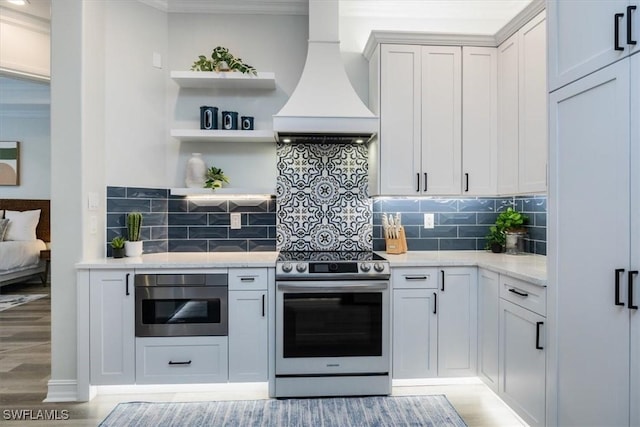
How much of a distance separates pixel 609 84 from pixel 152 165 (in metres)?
2.98

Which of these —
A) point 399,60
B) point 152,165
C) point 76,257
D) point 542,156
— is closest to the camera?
point 542,156

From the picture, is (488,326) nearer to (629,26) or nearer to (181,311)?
(629,26)

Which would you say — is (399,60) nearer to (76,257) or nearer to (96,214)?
(96,214)

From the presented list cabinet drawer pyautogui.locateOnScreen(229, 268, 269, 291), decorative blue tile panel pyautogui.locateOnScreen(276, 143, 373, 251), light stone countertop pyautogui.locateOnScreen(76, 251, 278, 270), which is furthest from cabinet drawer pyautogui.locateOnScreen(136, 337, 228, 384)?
decorative blue tile panel pyautogui.locateOnScreen(276, 143, 373, 251)

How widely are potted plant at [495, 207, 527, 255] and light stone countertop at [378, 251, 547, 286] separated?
13 centimetres

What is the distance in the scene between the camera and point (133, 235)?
2.90 m

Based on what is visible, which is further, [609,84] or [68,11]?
[68,11]

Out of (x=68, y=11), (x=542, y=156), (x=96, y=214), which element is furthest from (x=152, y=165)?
(x=542, y=156)

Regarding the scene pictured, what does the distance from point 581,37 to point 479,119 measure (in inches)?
54.1

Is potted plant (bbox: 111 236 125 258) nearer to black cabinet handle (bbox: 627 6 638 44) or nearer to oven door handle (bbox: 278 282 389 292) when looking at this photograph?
oven door handle (bbox: 278 282 389 292)

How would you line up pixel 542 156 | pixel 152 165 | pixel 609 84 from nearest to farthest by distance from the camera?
pixel 609 84, pixel 542 156, pixel 152 165

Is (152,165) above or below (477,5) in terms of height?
below

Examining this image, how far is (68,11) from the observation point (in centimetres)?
263

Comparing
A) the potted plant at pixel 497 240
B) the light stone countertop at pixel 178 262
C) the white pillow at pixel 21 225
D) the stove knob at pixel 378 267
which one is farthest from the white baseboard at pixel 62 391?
the white pillow at pixel 21 225
